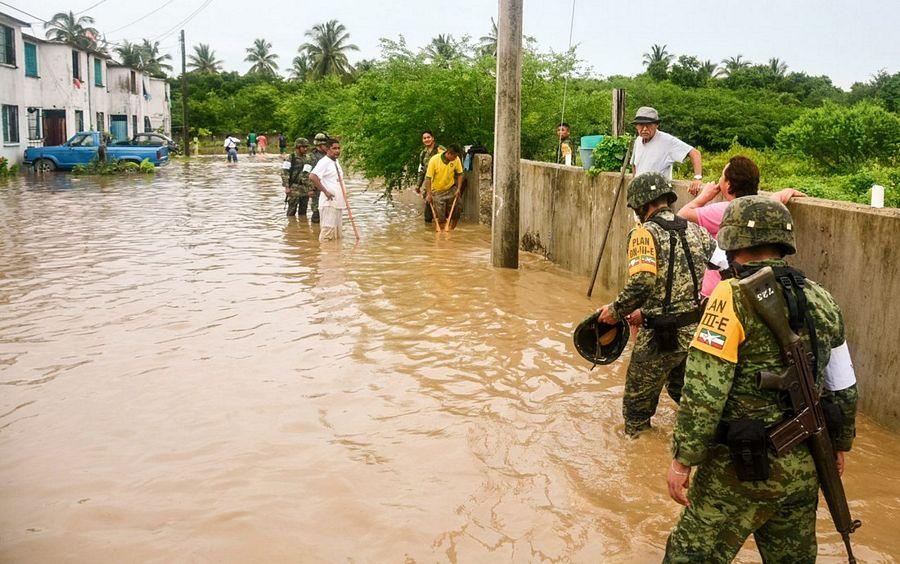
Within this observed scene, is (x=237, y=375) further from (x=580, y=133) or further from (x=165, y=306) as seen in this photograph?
(x=580, y=133)

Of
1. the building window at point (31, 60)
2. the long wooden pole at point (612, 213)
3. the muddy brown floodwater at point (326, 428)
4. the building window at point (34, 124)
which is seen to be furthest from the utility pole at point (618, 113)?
the building window at point (31, 60)

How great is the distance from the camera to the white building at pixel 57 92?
32.2m

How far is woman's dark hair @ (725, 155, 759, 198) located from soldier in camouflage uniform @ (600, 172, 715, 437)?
32cm

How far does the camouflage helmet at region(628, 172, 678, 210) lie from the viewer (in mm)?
4911

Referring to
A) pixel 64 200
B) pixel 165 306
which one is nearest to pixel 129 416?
pixel 165 306

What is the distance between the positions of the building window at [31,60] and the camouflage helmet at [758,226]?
36.9 m

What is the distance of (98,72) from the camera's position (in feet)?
145

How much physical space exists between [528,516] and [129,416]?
Result: 116 inches

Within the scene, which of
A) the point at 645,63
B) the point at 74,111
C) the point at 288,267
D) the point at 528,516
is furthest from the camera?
the point at 645,63

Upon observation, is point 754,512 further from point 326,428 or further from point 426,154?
point 426,154

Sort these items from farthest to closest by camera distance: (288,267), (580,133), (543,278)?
(580,133) < (288,267) < (543,278)

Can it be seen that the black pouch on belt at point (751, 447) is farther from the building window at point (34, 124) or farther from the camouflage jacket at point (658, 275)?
the building window at point (34, 124)

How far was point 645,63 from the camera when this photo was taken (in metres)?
65.8

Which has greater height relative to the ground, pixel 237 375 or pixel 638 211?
pixel 638 211
